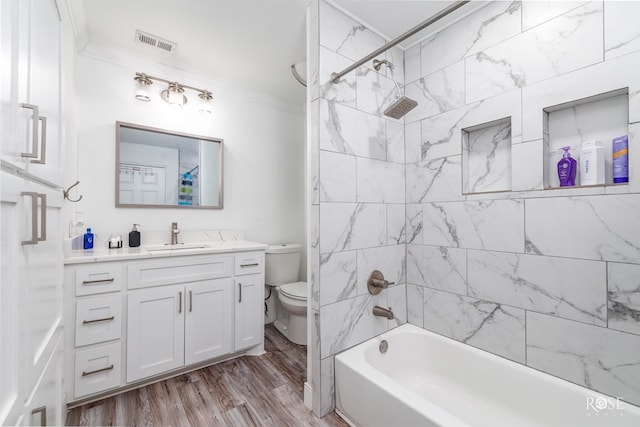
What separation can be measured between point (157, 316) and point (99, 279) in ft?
1.37

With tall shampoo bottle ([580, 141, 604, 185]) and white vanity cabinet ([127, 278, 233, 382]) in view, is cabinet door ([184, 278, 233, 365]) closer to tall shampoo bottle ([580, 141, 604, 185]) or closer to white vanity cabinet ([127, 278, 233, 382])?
white vanity cabinet ([127, 278, 233, 382])

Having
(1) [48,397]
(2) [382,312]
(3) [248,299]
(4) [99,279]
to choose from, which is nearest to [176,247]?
(4) [99,279]

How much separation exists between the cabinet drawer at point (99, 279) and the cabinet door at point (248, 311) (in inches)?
30.2

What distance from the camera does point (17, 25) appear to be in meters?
0.69

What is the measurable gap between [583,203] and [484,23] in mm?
1188

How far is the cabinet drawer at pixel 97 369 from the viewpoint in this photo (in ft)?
5.05

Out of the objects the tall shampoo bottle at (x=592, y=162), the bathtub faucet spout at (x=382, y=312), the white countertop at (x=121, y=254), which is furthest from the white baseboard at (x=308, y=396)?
the tall shampoo bottle at (x=592, y=162)

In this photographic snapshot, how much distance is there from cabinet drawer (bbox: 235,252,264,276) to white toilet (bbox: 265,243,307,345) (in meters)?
0.31

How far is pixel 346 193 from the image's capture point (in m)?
1.68

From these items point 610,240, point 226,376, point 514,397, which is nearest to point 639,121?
point 610,240

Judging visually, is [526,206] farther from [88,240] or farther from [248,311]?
[88,240]

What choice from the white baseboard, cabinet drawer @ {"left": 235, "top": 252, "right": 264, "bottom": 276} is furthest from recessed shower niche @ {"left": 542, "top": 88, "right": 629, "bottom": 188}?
cabinet drawer @ {"left": 235, "top": 252, "right": 264, "bottom": 276}

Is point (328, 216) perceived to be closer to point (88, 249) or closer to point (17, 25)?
point (17, 25)

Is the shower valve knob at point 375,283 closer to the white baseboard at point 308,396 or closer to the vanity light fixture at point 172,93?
the white baseboard at point 308,396
